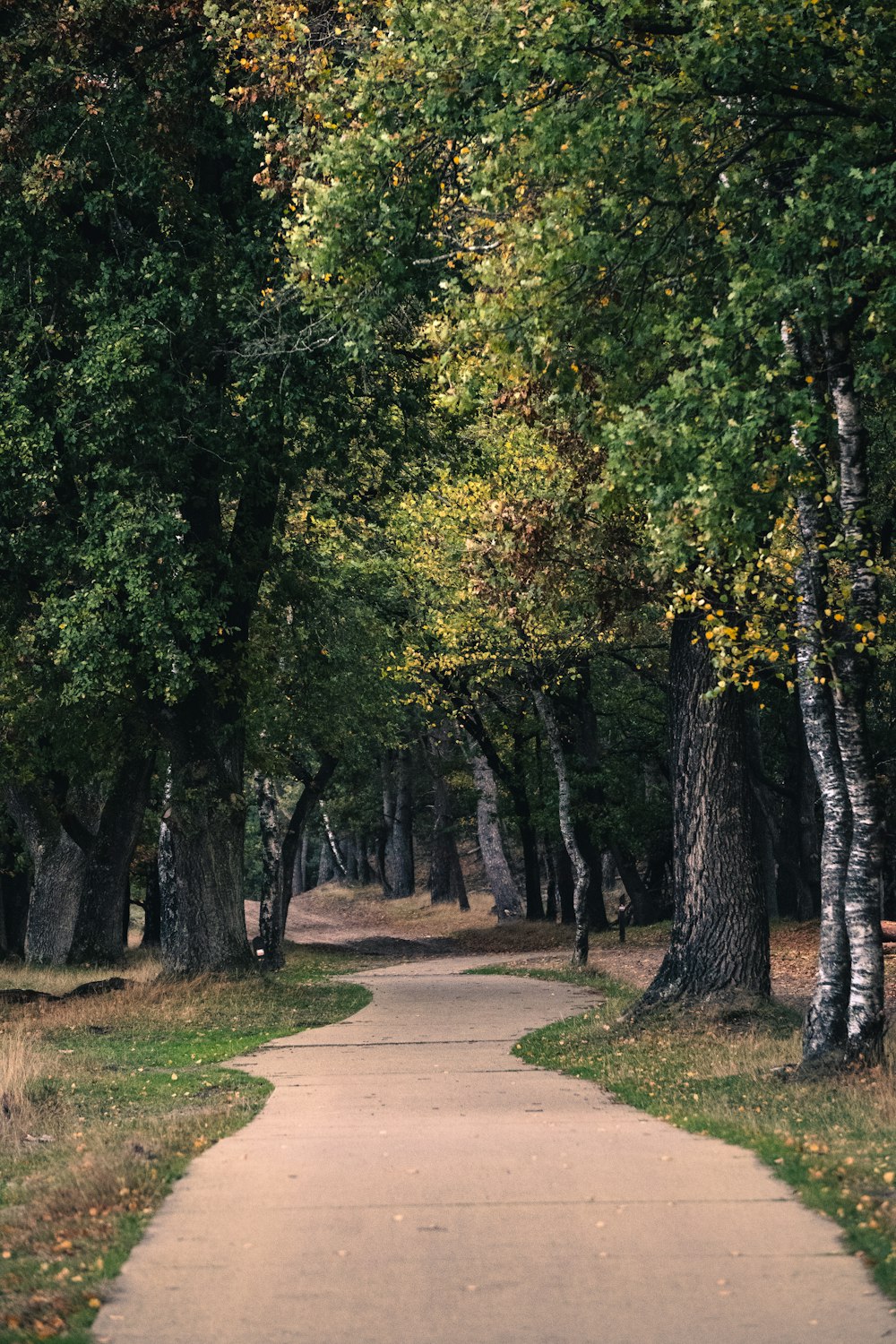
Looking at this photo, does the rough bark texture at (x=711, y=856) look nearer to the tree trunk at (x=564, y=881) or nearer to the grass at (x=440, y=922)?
the grass at (x=440, y=922)

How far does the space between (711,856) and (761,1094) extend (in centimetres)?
519

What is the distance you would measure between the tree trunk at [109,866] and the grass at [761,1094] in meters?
14.6

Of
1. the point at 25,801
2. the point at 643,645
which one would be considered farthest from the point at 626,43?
the point at 25,801

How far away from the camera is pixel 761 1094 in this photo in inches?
438

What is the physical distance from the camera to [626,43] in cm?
1132

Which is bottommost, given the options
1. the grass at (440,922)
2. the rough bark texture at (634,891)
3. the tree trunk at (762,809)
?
the grass at (440,922)

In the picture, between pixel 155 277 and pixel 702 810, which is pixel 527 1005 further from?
pixel 155 277

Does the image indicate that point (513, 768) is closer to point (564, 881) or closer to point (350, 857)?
point (564, 881)

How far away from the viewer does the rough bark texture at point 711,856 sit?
16.0 meters

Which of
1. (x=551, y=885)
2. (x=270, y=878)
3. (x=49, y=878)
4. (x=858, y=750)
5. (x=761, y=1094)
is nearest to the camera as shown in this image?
(x=761, y=1094)

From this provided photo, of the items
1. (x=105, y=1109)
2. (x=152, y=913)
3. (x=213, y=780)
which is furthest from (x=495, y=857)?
(x=105, y=1109)

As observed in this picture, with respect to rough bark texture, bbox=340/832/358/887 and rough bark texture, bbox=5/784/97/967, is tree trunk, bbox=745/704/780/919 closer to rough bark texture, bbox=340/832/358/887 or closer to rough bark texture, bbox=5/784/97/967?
rough bark texture, bbox=5/784/97/967

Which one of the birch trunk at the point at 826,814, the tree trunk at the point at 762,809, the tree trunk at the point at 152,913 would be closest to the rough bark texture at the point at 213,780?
the birch trunk at the point at 826,814

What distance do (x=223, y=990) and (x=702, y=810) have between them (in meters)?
8.15
